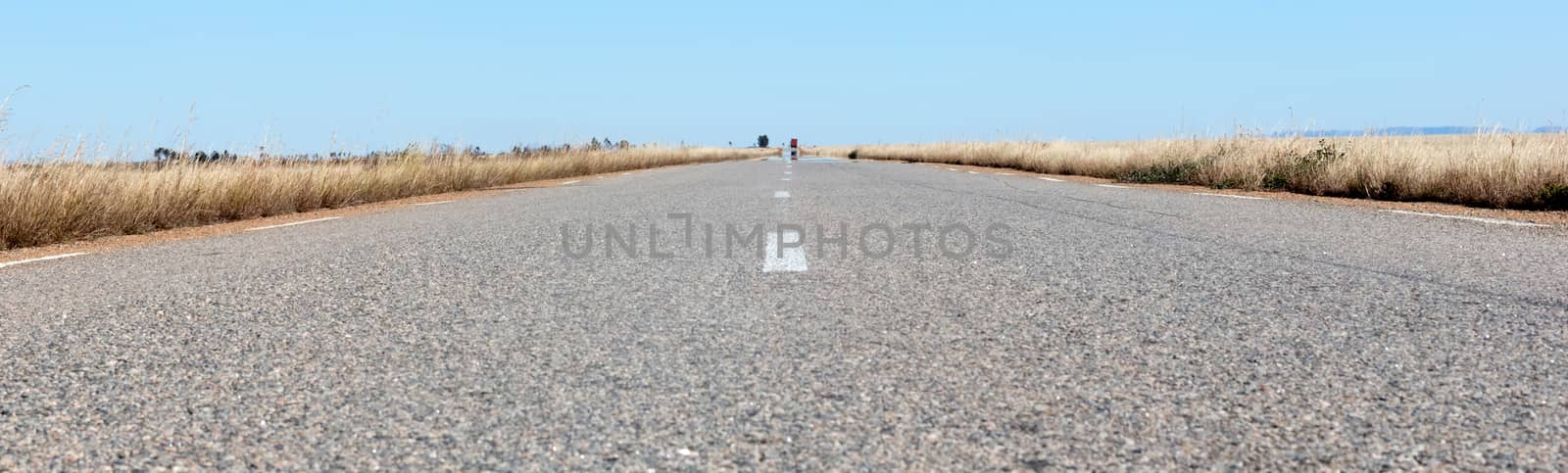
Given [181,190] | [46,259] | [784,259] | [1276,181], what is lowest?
[46,259]

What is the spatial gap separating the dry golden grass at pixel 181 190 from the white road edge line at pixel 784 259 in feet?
19.6

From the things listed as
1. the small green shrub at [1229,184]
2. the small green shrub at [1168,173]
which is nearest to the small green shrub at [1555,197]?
the small green shrub at [1229,184]

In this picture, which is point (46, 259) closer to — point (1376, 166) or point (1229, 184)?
point (1376, 166)

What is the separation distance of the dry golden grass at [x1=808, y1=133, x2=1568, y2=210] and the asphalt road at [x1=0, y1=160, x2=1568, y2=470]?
541cm

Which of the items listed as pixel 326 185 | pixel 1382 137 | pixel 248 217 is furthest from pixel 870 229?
pixel 1382 137

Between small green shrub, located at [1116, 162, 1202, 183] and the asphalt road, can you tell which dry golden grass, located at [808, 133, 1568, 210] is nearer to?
small green shrub, located at [1116, 162, 1202, 183]

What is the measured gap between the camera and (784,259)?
5723 mm

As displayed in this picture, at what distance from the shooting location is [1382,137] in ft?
50.3

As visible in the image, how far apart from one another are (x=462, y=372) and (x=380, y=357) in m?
0.38

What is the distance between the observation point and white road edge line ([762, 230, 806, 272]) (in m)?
5.33

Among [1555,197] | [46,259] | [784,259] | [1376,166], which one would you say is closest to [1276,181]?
[1376,166]

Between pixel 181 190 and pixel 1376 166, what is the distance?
1344cm

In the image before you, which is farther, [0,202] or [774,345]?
[0,202]

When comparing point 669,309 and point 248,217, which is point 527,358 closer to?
point 669,309
